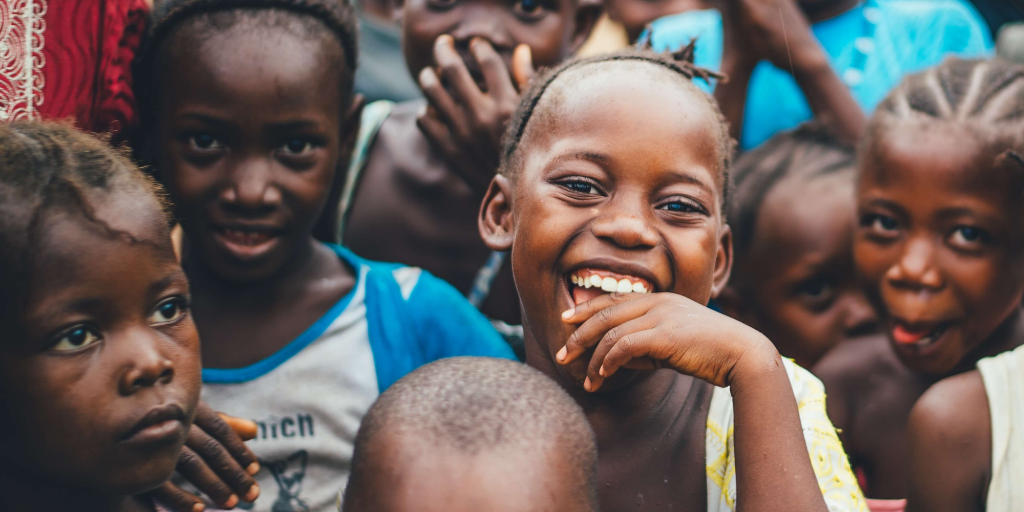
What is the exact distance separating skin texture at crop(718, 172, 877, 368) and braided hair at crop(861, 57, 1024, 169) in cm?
41

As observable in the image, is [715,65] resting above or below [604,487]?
above

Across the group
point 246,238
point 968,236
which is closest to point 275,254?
point 246,238

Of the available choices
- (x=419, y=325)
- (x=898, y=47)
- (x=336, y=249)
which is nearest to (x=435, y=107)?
(x=336, y=249)

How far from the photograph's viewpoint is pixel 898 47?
344 centimetres

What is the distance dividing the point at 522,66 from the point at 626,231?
1.02 metres

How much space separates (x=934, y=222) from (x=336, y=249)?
5.12 feet

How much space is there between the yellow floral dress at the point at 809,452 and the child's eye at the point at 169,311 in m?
1.05

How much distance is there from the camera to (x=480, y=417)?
137cm

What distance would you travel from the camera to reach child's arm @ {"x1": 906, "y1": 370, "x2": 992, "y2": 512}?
6.63 ft

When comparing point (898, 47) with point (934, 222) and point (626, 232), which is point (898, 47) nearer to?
point (934, 222)

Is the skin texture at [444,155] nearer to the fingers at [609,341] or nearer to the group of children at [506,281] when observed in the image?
the group of children at [506,281]

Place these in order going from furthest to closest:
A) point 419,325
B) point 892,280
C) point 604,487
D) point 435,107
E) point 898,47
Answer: point 898,47 → point 435,107 → point 892,280 → point 419,325 → point 604,487

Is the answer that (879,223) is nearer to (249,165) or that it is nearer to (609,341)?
(609,341)

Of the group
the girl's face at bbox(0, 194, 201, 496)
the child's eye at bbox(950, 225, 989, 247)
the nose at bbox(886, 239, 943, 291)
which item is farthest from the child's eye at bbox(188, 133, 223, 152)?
the child's eye at bbox(950, 225, 989, 247)
